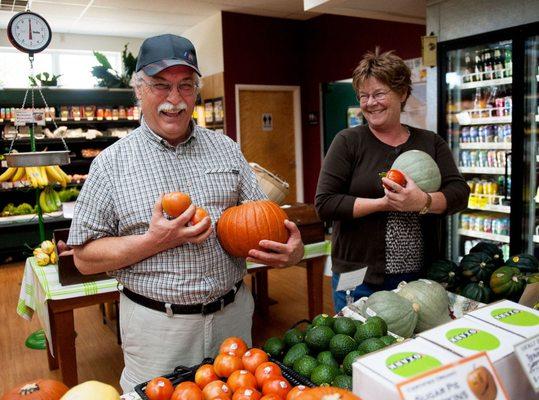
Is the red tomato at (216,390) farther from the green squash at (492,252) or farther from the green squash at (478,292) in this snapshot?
the green squash at (492,252)

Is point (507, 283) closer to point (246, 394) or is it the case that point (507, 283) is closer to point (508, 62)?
point (246, 394)

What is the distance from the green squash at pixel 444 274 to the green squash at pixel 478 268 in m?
0.04

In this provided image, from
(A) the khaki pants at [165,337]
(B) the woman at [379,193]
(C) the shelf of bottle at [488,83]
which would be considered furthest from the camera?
(C) the shelf of bottle at [488,83]

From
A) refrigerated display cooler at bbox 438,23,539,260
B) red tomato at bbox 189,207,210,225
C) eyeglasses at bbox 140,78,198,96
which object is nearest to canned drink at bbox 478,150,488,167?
refrigerated display cooler at bbox 438,23,539,260

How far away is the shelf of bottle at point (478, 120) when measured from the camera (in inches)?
153

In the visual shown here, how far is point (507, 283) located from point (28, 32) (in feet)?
12.1

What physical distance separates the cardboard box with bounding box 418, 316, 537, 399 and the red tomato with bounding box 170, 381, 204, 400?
0.54m

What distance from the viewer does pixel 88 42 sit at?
27.4ft

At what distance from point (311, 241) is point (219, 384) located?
2470 mm

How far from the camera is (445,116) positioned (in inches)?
164

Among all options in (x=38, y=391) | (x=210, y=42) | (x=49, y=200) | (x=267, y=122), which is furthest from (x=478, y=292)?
(x=210, y=42)

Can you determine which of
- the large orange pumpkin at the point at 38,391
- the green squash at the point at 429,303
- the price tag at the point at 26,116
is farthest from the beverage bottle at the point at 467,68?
the large orange pumpkin at the point at 38,391

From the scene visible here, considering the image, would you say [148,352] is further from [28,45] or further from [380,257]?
[28,45]

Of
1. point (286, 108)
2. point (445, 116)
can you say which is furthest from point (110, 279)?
point (286, 108)
